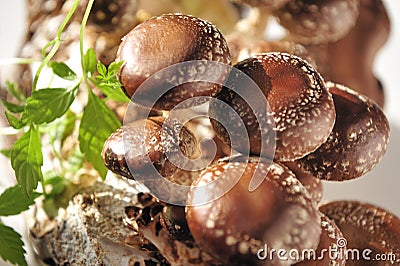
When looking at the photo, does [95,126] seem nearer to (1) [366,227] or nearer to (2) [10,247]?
(2) [10,247]

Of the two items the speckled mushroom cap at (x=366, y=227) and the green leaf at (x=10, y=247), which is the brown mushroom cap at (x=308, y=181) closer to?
the speckled mushroom cap at (x=366, y=227)

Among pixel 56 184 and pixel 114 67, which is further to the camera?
pixel 56 184

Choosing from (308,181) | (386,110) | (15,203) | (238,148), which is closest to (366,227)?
(308,181)

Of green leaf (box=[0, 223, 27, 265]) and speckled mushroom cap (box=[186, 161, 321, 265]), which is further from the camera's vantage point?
green leaf (box=[0, 223, 27, 265])

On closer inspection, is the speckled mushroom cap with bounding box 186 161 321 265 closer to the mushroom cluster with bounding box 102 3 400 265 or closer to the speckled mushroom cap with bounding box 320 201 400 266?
the mushroom cluster with bounding box 102 3 400 265

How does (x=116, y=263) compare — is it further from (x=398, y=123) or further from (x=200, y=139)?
(x=398, y=123)

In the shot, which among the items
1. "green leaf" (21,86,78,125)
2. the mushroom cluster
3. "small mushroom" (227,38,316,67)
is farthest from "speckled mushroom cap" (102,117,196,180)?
"small mushroom" (227,38,316,67)
